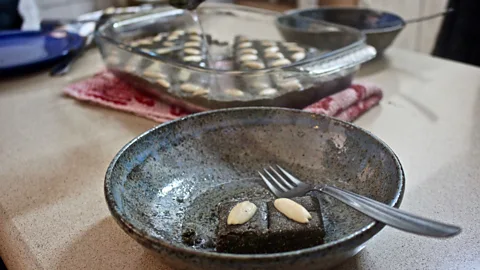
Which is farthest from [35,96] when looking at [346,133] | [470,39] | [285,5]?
[285,5]

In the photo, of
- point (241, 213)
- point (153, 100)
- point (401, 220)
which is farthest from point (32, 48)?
point (401, 220)

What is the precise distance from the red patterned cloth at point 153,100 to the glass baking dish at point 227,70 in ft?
0.05

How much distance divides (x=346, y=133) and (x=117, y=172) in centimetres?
25

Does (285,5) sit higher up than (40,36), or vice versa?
(40,36)

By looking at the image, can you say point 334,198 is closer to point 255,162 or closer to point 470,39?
point 255,162

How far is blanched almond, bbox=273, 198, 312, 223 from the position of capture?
1.32ft

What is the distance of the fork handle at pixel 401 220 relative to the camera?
0.34 metres

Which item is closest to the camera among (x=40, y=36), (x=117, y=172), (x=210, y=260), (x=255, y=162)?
(x=210, y=260)

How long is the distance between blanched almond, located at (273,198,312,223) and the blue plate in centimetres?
69

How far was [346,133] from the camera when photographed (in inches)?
20.5

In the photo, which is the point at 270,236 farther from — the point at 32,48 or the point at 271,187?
the point at 32,48

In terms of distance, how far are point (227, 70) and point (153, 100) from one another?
0.56 ft

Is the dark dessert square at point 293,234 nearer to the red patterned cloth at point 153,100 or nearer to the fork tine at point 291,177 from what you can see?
the fork tine at point 291,177

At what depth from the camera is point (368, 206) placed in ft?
1.27
